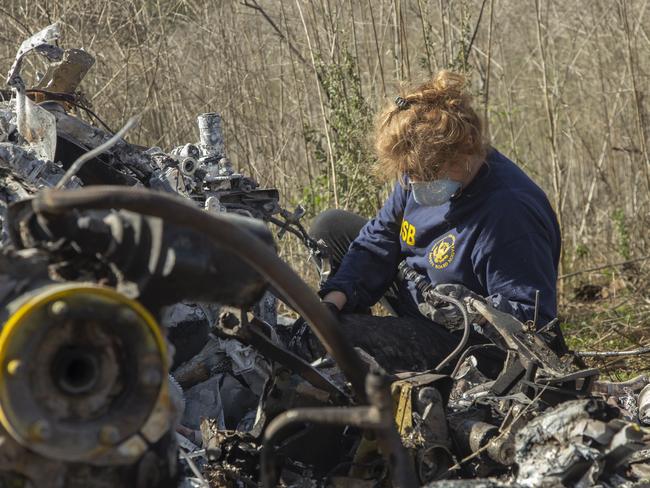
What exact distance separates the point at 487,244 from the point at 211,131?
104 centimetres

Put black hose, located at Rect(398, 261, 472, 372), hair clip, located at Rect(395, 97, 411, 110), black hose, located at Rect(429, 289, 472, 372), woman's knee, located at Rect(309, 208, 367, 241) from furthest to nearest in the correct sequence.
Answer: woman's knee, located at Rect(309, 208, 367, 241) → hair clip, located at Rect(395, 97, 411, 110) → black hose, located at Rect(398, 261, 472, 372) → black hose, located at Rect(429, 289, 472, 372)

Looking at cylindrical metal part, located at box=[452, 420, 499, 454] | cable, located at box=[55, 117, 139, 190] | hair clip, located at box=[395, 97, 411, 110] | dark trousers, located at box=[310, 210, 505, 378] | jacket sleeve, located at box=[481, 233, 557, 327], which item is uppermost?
cable, located at box=[55, 117, 139, 190]

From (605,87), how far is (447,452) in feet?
13.6

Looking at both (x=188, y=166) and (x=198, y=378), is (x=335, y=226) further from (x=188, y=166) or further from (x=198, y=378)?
(x=198, y=378)

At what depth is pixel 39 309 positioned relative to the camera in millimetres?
1510

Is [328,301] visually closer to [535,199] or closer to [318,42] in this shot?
[535,199]

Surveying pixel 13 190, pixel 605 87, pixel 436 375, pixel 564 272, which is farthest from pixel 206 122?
pixel 605 87

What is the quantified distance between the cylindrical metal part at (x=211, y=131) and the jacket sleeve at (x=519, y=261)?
0.99 metres

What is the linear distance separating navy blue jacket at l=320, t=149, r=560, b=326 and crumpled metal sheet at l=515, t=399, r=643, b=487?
916mm

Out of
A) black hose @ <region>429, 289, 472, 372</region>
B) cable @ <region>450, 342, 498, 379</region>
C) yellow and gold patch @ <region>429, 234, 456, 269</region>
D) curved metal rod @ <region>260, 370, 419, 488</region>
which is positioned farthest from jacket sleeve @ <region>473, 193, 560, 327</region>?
curved metal rod @ <region>260, 370, 419, 488</region>

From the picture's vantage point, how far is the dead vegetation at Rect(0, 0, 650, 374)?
4699 mm

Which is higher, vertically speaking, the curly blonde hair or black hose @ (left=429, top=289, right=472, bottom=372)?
the curly blonde hair

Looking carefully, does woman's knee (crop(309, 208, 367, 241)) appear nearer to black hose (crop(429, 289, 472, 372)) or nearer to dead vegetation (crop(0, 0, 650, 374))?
dead vegetation (crop(0, 0, 650, 374))

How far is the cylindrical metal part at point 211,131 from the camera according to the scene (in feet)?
10.8
